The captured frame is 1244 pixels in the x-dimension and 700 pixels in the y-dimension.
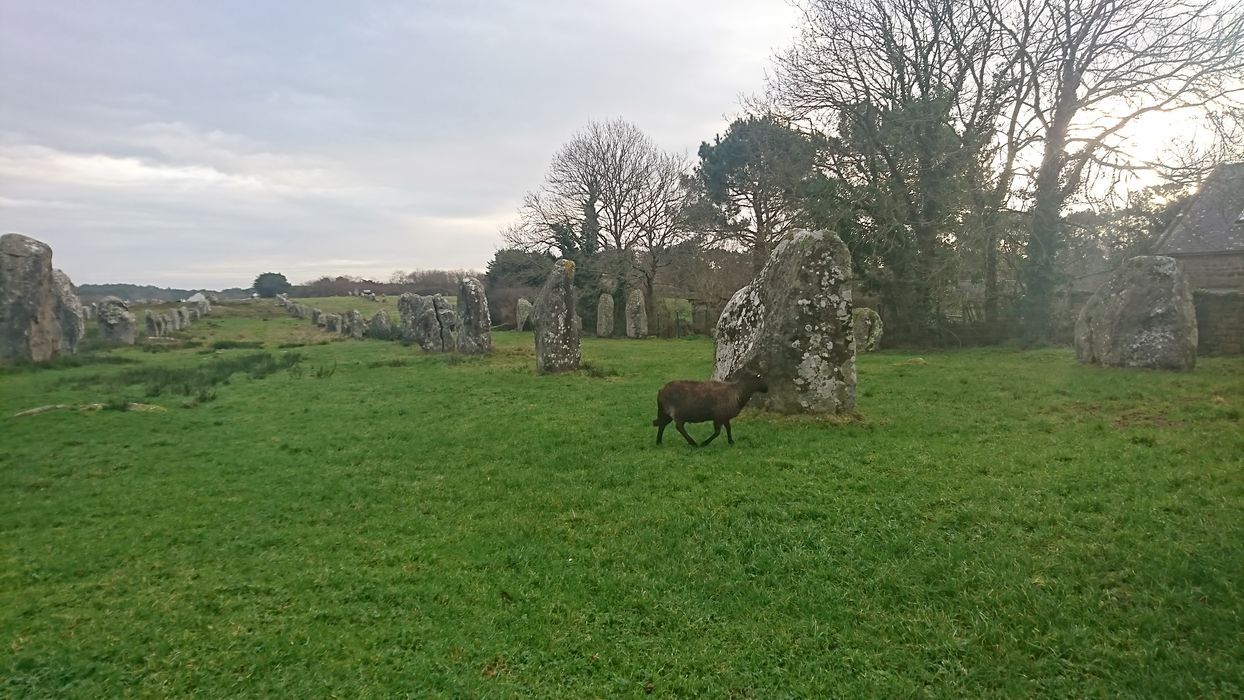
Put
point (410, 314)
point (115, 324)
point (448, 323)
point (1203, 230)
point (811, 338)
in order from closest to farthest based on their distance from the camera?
point (811, 338) < point (448, 323) < point (1203, 230) < point (115, 324) < point (410, 314)

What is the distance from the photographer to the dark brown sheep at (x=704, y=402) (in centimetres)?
829

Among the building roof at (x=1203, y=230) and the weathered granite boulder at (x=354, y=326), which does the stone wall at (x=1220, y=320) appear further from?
the weathered granite boulder at (x=354, y=326)

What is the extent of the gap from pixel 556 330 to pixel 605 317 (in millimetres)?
17644

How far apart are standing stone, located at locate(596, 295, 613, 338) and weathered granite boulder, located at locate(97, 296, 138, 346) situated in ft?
69.6

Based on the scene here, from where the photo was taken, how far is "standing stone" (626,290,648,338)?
33062 millimetres

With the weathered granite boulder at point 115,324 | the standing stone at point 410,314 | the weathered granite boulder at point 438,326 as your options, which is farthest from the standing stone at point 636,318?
the weathered granite boulder at point 115,324

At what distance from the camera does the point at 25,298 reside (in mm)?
18328

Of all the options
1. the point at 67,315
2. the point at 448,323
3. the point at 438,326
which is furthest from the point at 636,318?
the point at 67,315

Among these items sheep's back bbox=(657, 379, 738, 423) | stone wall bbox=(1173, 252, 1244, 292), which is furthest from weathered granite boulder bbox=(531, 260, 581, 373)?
stone wall bbox=(1173, 252, 1244, 292)

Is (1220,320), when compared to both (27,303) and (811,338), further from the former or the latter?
(27,303)

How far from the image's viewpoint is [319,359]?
71.7 ft

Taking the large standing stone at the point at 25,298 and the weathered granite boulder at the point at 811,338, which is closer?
the weathered granite boulder at the point at 811,338

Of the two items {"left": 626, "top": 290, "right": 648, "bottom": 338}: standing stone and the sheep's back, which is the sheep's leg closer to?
the sheep's back

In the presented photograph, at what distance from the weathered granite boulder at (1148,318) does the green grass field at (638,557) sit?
Result: 10.6 ft
